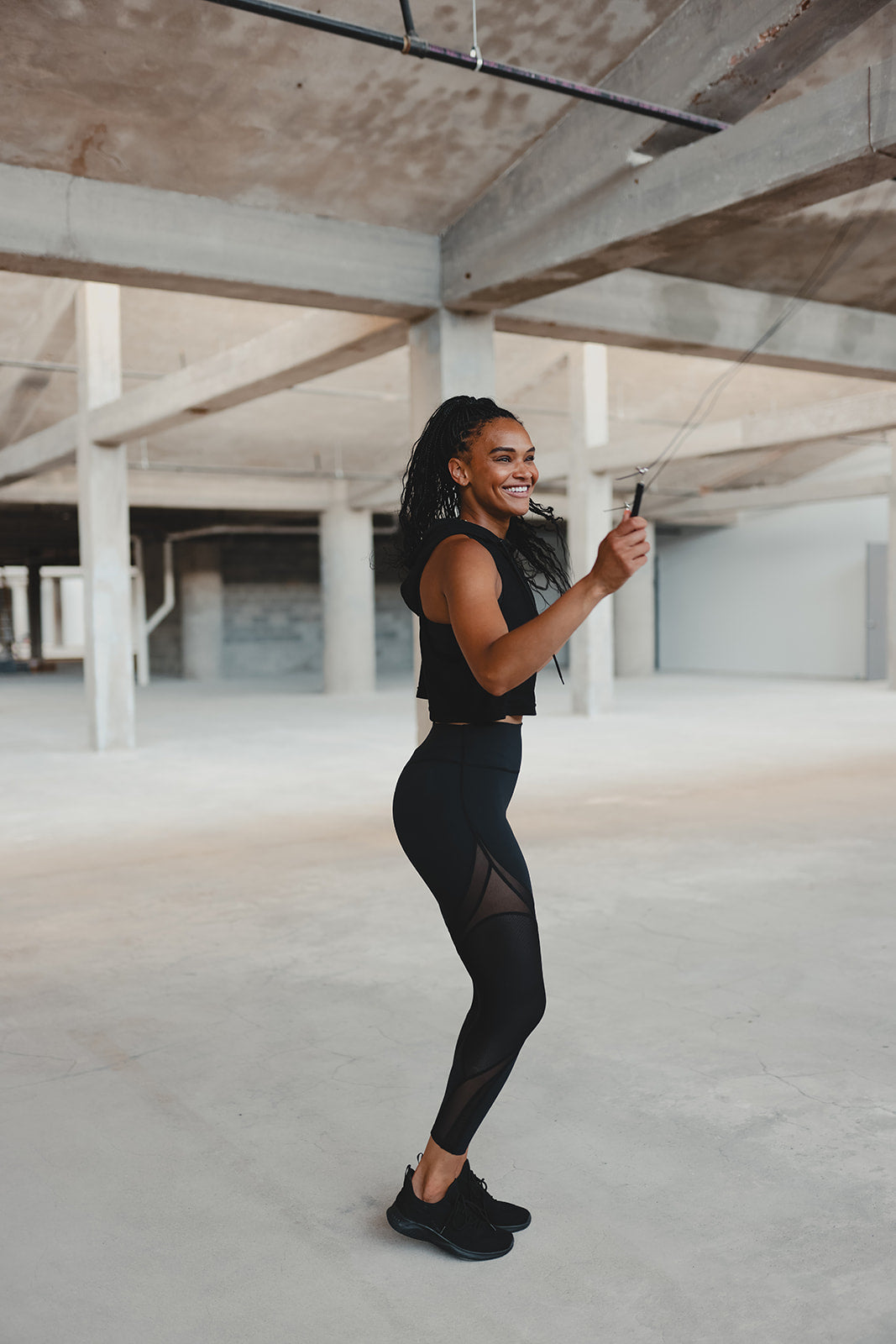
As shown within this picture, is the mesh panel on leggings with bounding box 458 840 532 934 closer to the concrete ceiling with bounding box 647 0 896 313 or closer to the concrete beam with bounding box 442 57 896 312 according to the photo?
the concrete beam with bounding box 442 57 896 312

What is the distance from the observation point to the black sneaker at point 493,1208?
2104mm

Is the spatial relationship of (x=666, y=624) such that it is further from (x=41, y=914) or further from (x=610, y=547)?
(x=610, y=547)

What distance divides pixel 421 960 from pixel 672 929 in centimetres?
98

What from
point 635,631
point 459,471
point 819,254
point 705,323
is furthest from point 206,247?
point 635,631

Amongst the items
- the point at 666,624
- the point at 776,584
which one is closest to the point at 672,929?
the point at 776,584

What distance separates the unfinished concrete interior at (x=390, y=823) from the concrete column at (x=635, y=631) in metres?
8.82

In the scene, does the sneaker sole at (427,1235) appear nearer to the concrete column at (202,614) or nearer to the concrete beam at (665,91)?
the concrete beam at (665,91)

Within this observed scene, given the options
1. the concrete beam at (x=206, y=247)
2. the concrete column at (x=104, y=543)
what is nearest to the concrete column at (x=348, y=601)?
the concrete column at (x=104, y=543)

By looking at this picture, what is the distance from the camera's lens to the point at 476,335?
20.3 feet

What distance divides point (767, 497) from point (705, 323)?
11.9m

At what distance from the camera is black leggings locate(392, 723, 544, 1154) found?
6.46 ft

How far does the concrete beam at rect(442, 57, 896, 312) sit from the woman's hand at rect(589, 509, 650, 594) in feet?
9.80

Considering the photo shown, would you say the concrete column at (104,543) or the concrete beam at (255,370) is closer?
the concrete beam at (255,370)

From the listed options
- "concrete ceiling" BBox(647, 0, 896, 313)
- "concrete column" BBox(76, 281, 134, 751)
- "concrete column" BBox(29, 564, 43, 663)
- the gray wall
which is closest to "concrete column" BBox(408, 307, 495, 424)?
"concrete ceiling" BBox(647, 0, 896, 313)
